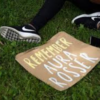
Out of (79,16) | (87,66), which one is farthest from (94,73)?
(79,16)

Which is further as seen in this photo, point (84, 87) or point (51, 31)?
point (51, 31)

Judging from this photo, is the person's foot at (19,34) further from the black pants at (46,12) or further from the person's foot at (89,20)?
the person's foot at (89,20)

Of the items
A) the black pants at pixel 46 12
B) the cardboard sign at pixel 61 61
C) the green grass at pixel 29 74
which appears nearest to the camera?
the green grass at pixel 29 74

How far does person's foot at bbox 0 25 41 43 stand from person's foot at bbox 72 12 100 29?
1.39ft

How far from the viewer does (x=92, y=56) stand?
2145 millimetres

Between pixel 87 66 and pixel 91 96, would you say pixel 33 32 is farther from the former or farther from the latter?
pixel 91 96

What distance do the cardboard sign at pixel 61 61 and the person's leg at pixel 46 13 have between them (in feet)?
0.64

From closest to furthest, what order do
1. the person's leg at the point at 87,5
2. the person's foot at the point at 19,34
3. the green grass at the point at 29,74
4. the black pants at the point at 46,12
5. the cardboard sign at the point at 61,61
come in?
the green grass at the point at 29,74, the cardboard sign at the point at 61,61, the person's foot at the point at 19,34, the black pants at the point at 46,12, the person's leg at the point at 87,5

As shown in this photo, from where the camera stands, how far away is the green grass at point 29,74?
185cm

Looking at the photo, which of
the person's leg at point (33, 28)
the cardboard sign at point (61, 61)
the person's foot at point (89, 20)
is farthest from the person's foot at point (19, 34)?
the person's foot at point (89, 20)

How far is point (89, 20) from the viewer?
257cm

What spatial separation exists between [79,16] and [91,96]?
3.15ft

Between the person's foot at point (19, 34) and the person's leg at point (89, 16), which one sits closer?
the person's foot at point (19, 34)

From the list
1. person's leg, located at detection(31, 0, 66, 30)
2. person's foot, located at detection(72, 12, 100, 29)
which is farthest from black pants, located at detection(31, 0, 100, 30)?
person's foot, located at detection(72, 12, 100, 29)
